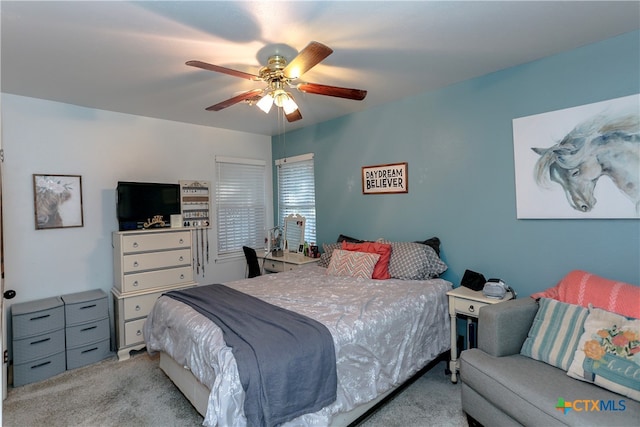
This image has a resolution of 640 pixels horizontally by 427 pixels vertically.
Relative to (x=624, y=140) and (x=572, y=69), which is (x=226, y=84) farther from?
(x=624, y=140)

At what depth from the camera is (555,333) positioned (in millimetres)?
1965

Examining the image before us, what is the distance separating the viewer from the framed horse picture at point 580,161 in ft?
7.03

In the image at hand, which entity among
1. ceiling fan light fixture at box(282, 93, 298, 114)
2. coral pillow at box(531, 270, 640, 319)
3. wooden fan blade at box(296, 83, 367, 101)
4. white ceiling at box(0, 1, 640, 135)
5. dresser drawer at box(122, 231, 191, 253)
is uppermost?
white ceiling at box(0, 1, 640, 135)

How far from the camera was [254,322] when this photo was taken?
2.04m

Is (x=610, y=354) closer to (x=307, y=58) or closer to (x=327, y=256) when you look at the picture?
(x=307, y=58)

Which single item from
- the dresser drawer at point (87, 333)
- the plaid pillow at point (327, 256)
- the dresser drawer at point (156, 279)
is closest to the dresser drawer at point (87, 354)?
the dresser drawer at point (87, 333)

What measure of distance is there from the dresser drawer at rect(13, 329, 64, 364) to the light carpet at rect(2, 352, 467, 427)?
232 mm

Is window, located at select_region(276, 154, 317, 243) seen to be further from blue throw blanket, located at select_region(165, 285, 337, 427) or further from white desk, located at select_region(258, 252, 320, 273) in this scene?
blue throw blanket, located at select_region(165, 285, 337, 427)

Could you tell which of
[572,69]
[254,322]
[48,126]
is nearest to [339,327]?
[254,322]

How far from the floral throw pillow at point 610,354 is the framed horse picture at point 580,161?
0.83 metres

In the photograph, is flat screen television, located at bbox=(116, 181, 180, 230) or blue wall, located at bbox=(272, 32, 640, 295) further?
flat screen television, located at bbox=(116, 181, 180, 230)

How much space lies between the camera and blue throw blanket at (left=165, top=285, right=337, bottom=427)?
1.63 m

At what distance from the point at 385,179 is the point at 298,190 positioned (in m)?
1.53

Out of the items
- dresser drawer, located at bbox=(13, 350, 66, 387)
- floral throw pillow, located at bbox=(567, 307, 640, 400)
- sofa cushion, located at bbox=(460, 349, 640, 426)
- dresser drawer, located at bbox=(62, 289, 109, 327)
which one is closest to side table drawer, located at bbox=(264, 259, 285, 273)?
dresser drawer, located at bbox=(62, 289, 109, 327)
